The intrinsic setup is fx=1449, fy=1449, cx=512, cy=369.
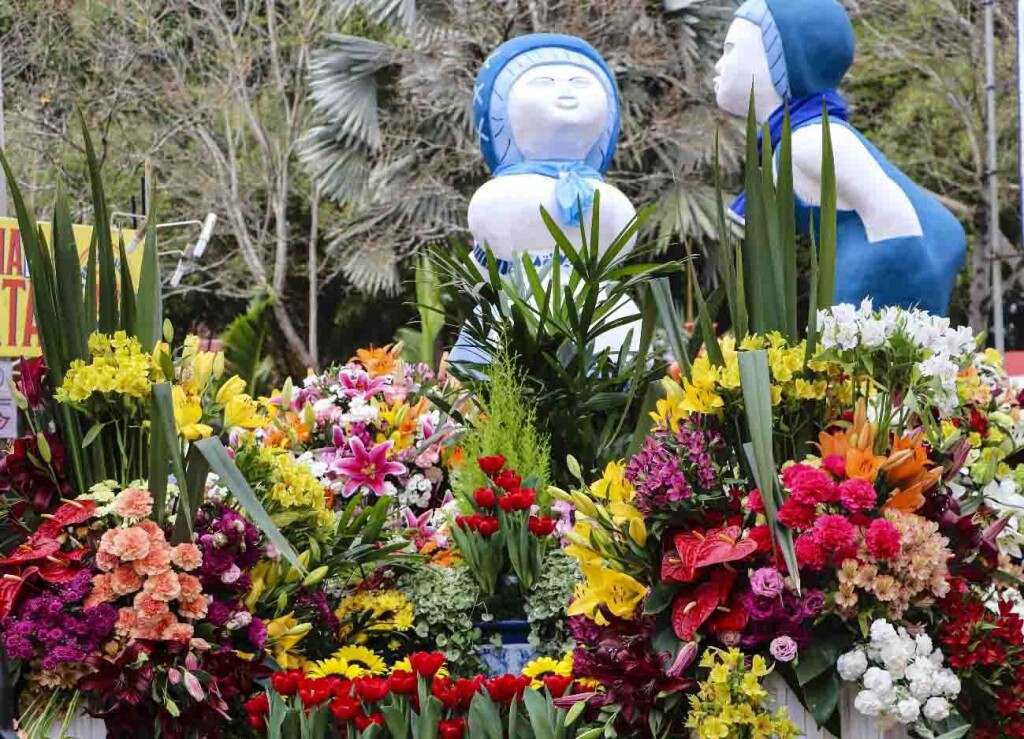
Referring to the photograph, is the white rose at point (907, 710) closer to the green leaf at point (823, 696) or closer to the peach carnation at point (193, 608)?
the green leaf at point (823, 696)

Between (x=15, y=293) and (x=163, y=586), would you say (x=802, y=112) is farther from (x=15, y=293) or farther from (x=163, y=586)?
(x=163, y=586)

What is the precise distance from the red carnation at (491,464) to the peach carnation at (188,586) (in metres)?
1.01

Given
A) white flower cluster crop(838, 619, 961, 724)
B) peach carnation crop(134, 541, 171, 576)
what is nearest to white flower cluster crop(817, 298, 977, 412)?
white flower cluster crop(838, 619, 961, 724)

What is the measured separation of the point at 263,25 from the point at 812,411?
57.4 ft

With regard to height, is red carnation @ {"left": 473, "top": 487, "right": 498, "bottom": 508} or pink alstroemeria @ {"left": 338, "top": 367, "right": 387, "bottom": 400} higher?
red carnation @ {"left": 473, "top": 487, "right": 498, "bottom": 508}

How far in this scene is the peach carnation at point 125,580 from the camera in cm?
289

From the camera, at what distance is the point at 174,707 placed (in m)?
2.85

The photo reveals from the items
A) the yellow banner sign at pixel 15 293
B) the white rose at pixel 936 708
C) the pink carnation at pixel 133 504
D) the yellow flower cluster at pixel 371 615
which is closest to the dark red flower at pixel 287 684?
the pink carnation at pixel 133 504

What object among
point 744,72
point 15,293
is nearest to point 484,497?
point 744,72

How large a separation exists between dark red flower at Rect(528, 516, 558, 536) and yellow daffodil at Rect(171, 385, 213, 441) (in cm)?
99

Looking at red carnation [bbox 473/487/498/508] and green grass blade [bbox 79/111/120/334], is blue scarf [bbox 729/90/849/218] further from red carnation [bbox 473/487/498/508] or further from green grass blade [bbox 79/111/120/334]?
green grass blade [bbox 79/111/120/334]

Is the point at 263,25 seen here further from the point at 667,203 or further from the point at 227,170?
the point at 667,203

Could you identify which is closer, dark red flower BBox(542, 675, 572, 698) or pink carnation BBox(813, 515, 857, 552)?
pink carnation BBox(813, 515, 857, 552)

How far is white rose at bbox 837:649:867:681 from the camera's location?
260 cm
